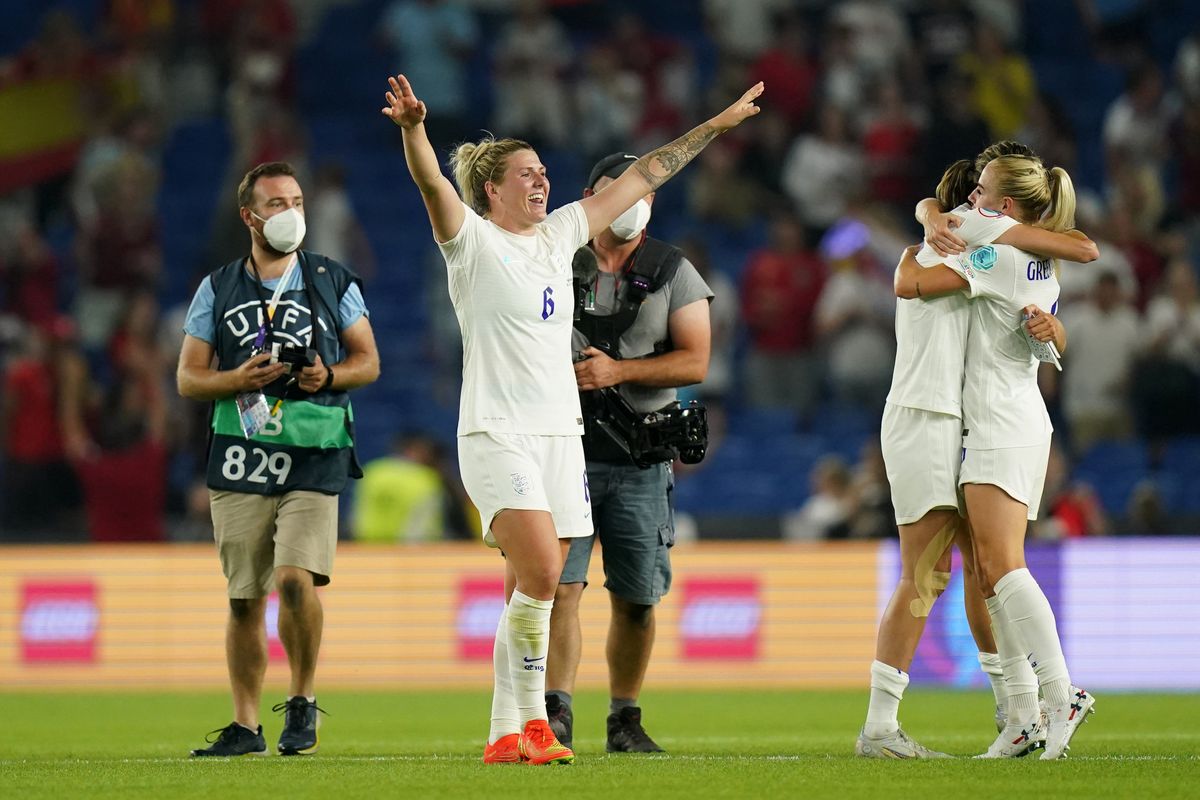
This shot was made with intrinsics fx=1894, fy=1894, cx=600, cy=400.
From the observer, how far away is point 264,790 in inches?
246

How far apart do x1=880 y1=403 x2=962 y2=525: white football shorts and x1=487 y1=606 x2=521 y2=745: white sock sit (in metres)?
1.56

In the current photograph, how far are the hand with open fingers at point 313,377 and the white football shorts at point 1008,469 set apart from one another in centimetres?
267

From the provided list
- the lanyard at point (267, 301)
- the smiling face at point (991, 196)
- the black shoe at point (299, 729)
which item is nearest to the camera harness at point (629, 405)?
the lanyard at point (267, 301)

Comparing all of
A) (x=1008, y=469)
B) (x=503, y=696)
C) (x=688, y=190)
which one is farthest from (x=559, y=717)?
(x=688, y=190)

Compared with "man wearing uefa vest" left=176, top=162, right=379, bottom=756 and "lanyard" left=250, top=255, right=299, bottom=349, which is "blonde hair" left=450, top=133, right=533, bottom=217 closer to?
"man wearing uefa vest" left=176, top=162, right=379, bottom=756

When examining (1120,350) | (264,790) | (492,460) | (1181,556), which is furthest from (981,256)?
(1120,350)

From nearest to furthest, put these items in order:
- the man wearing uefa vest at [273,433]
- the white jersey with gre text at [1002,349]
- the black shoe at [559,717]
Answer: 1. the white jersey with gre text at [1002,349]
2. the black shoe at [559,717]
3. the man wearing uefa vest at [273,433]

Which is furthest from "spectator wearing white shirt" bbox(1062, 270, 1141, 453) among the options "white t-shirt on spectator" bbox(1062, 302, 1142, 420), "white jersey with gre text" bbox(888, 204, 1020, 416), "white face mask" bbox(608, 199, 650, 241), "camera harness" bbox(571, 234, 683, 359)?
"white jersey with gre text" bbox(888, 204, 1020, 416)

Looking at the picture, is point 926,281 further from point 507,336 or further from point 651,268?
point 507,336

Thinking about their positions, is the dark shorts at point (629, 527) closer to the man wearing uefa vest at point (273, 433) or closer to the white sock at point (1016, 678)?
the man wearing uefa vest at point (273, 433)

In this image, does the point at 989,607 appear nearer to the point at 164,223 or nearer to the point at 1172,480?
the point at 1172,480

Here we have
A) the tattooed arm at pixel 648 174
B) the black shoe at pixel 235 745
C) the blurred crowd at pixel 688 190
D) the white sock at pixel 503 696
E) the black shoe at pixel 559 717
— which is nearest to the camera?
the white sock at pixel 503 696

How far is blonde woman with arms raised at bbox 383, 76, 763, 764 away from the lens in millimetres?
6875

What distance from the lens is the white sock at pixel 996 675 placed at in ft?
24.4
